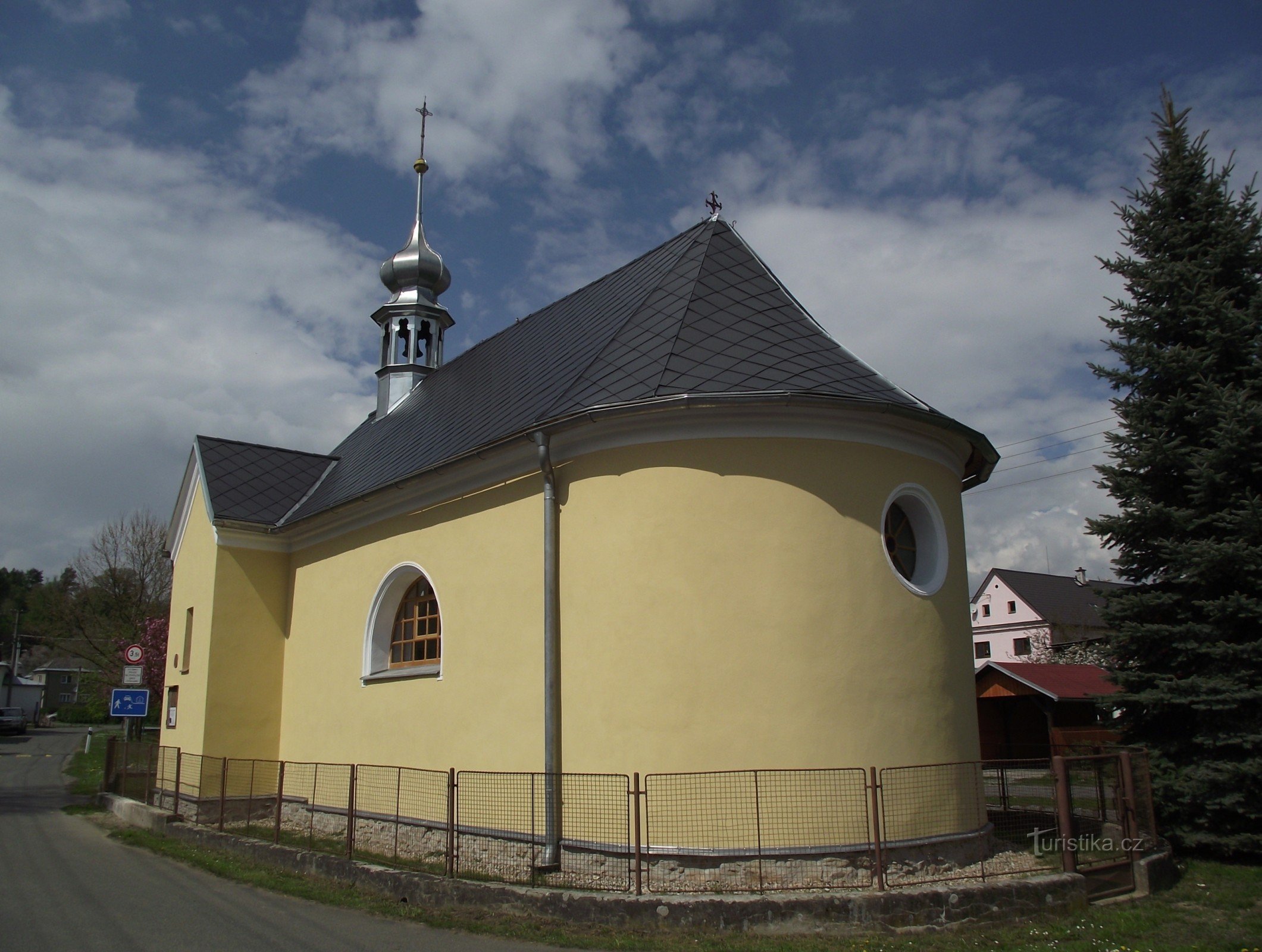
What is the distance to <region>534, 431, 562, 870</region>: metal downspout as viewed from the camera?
909 cm

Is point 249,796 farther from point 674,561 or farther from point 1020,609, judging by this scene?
point 1020,609

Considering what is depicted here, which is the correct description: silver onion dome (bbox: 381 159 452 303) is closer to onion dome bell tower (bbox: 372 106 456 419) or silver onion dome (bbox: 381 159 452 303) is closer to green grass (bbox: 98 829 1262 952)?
onion dome bell tower (bbox: 372 106 456 419)

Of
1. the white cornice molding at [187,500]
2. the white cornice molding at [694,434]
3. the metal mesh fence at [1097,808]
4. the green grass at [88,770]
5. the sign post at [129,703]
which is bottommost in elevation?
the green grass at [88,770]

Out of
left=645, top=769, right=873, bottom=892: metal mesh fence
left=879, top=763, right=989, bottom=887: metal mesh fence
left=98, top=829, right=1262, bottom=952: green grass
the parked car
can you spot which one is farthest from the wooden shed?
the parked car

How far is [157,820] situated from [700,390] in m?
10.7

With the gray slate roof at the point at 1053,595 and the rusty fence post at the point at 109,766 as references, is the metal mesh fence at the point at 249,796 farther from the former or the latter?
the gray slate roof at the point at 1053,595

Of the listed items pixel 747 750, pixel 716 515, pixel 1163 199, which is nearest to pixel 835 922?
pixel 747 750

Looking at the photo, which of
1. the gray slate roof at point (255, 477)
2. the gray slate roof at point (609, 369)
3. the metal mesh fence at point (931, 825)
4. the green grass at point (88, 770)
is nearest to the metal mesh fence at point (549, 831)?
Result: the metal mesh fence at point (931, 825)

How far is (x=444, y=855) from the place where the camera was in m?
10.2

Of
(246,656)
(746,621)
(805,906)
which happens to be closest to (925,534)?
(746,621)

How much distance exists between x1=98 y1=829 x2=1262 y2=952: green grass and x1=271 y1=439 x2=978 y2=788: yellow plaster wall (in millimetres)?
1752

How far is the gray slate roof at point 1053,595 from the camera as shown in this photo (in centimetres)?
4741

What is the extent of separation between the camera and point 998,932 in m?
7.25

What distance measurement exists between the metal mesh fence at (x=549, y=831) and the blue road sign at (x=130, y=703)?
9277mm
